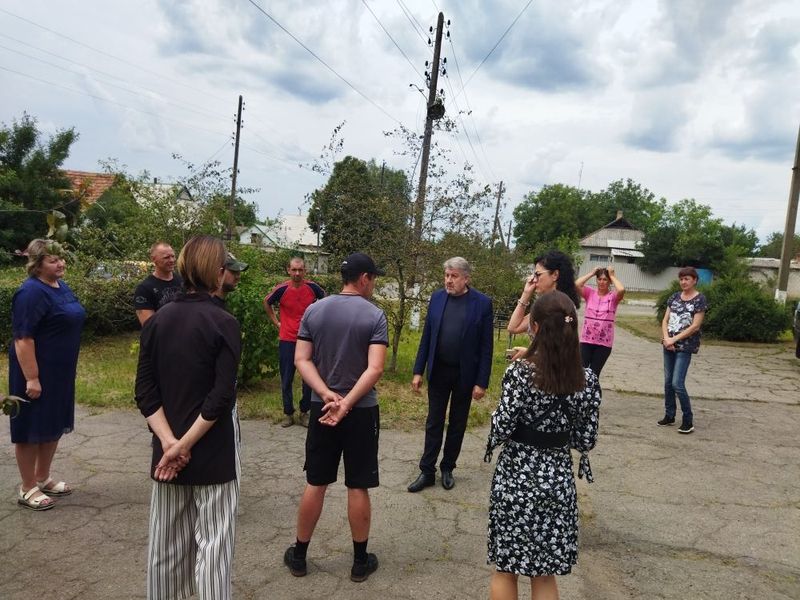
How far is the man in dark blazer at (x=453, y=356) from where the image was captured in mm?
4328

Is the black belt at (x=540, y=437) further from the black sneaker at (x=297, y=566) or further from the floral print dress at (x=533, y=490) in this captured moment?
the black sneaker at (x=297, y=566)

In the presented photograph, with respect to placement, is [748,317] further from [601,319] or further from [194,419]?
[194,419]

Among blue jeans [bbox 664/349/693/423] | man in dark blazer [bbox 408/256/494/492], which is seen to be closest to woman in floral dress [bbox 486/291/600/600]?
man in dark blazer [bbox 408/256/494/492]

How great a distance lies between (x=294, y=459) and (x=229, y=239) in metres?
6.30

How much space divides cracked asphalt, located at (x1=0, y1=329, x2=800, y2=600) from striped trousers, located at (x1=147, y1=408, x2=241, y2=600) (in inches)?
20.4

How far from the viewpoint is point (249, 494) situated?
4.24 metres

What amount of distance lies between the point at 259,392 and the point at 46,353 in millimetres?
3505

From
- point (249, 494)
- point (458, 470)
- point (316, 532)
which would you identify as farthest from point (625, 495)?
point (249, 494)

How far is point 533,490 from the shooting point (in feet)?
8.28

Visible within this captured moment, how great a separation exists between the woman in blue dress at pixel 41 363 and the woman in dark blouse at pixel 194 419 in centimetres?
166

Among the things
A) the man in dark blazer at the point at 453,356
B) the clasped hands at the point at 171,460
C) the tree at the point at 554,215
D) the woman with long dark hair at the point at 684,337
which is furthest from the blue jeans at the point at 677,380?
the tree at the point at 554,215

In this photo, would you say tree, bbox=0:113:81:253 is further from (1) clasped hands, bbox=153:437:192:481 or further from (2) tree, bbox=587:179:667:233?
(2) tree, bbox=587:179:667:233

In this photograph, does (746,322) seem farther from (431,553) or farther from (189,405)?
(189,405)

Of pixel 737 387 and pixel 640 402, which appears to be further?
pixel 737 387
